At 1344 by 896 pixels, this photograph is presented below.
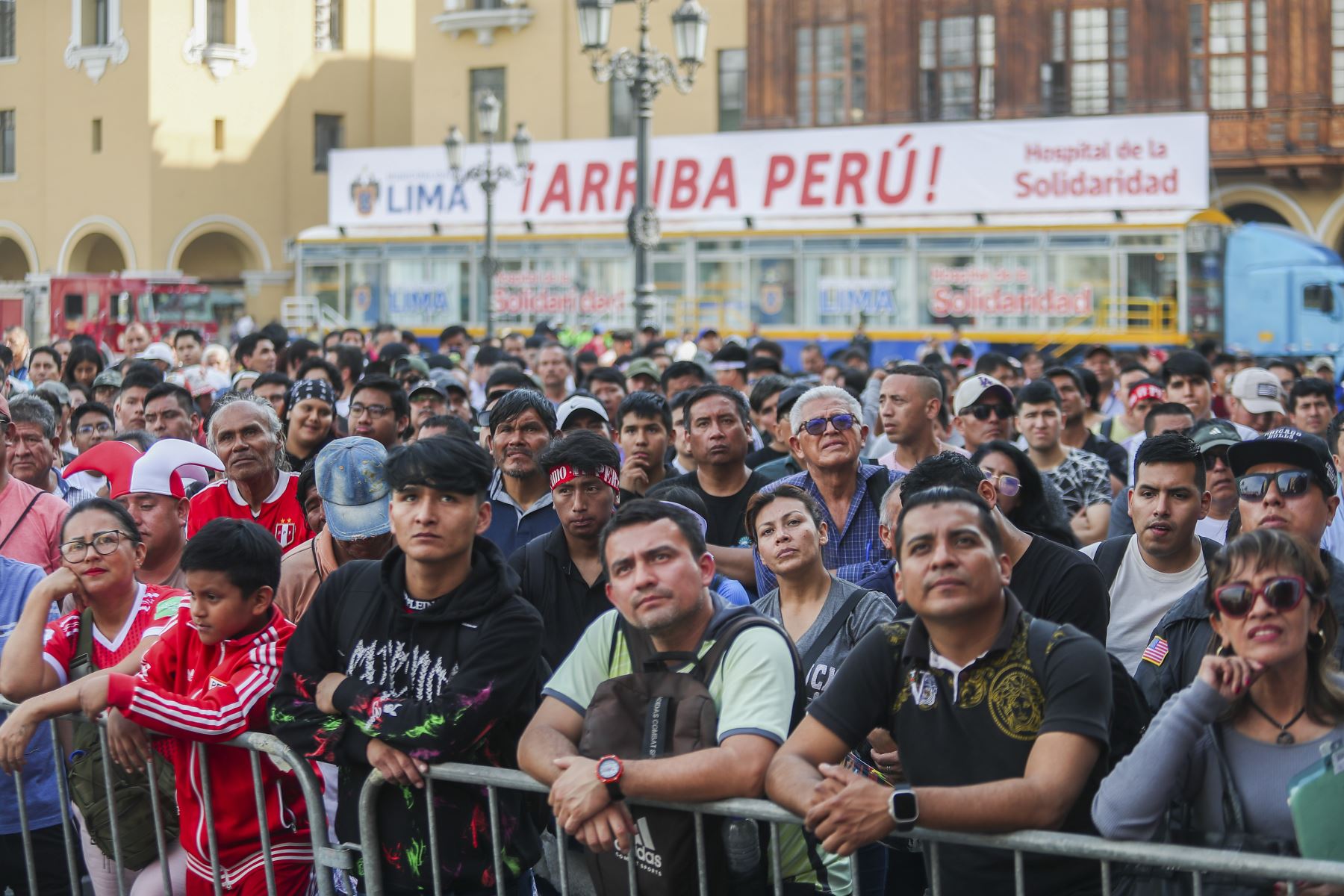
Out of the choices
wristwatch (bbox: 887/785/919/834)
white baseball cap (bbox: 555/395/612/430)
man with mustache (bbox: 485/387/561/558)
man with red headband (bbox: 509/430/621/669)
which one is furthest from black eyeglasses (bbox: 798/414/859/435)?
wristwatch (bbox: 887/785/919/834)

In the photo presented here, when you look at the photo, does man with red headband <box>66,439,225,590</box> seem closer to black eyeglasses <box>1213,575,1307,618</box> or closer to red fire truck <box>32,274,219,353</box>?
black eyeglasses <box>1213,575,1307,618</box>

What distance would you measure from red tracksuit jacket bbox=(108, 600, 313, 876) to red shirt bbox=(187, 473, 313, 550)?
5.99ft

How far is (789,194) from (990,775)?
26248 millimetres

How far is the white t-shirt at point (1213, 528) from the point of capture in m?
6.63

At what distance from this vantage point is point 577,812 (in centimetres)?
376

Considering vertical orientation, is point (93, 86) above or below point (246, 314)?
above

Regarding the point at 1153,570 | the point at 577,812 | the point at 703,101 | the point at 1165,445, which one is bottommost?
the point at 577,812

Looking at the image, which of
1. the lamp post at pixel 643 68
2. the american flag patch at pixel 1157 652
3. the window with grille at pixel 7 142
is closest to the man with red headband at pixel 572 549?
the american flag patch at pixel 1157 652

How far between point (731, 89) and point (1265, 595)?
35.9 metres

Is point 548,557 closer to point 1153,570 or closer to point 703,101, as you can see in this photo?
point 1153,570

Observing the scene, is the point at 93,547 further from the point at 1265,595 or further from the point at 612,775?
the point at 1265,595

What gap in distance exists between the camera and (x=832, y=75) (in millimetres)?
36344

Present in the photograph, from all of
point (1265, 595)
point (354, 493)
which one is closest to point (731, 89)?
point (354, 493)

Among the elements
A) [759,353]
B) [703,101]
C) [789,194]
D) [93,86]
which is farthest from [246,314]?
[759,353]
